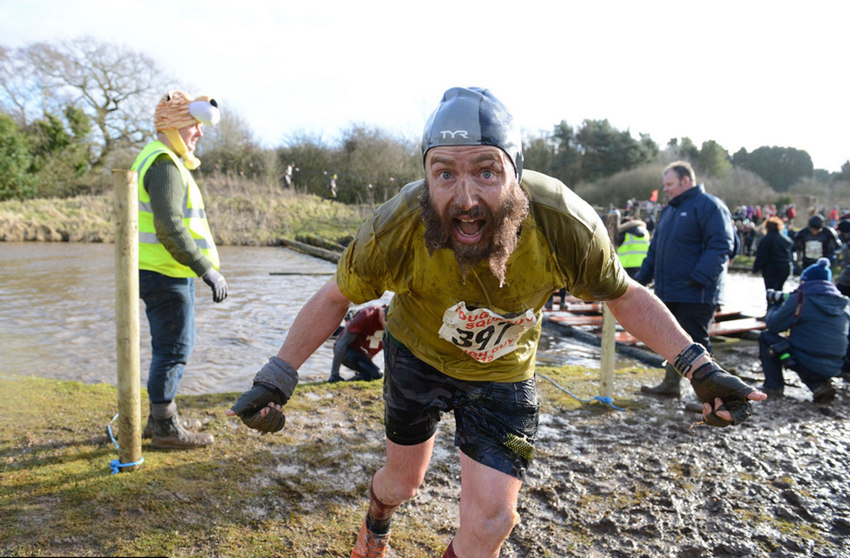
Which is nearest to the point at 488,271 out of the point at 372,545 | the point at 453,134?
the point at 453,134

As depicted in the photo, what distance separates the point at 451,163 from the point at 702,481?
119 inches

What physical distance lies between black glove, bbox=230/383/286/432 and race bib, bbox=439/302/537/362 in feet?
2.36

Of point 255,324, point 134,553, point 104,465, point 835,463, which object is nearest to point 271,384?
point 134,553

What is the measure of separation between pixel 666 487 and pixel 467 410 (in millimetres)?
2052

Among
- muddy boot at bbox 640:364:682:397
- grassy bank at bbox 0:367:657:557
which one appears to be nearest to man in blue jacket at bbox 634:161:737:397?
muddy boot at bbox 640:364:682:397

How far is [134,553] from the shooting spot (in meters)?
2.72

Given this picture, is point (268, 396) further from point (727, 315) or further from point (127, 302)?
point (727, 315)

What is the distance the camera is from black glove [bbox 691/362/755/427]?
2.20m

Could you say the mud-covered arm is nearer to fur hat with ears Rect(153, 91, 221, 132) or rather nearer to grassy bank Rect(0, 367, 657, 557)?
grassy bank Rect(0, 367, 657, 557)

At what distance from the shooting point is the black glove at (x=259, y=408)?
2.16 m

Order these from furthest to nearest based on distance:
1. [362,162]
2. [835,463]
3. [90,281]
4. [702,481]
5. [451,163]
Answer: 1. [362,162]
2. [90,281]
3. [835,463]
4. [702,481]
5. [451,163]

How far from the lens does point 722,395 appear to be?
223 centimetres

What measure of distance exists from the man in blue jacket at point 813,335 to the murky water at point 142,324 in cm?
254

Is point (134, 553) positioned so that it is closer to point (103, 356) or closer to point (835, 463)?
point (835, 463)
